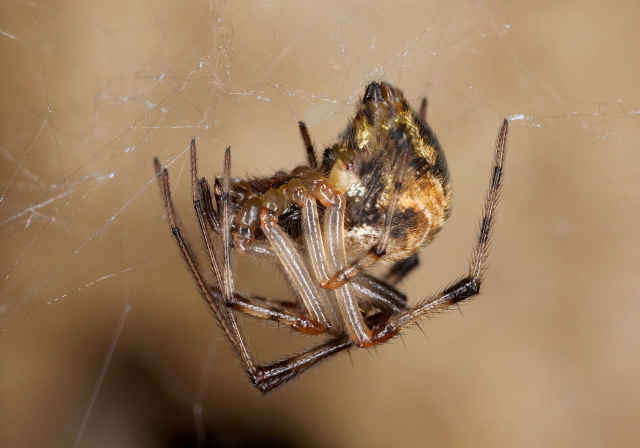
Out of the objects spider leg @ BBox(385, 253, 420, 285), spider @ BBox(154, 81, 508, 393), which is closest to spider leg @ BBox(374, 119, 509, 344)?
spider @ BBox(154, 81, 508, 393)

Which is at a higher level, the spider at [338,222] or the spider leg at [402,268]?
the spider at [338,222]

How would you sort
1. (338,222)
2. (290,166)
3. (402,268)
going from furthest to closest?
1. (290,166)
2. (402,268)
3. (338,222)

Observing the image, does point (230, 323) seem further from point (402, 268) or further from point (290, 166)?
point (290, 166)

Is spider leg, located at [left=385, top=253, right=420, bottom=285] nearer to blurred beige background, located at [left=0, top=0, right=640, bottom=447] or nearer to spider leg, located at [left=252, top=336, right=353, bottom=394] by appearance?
spider leg, located at [left=252, top=336, right=353, bottom=394]

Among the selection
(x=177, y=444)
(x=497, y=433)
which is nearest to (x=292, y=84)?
(x=177, y=444)

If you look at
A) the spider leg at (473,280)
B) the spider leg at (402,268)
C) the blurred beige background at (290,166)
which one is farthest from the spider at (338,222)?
the blurred beige background at (290,166)

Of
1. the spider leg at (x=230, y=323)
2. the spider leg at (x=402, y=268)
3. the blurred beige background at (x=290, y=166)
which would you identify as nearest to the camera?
the spider leg at (x=230, y=323)

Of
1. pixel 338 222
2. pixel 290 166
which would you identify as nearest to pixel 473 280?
pixel 338 222

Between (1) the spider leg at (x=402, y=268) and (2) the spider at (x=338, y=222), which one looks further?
(1) the spider leg at (x=402, y=268)

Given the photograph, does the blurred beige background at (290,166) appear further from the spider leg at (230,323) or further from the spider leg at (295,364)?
the spider leg at (295,364)
